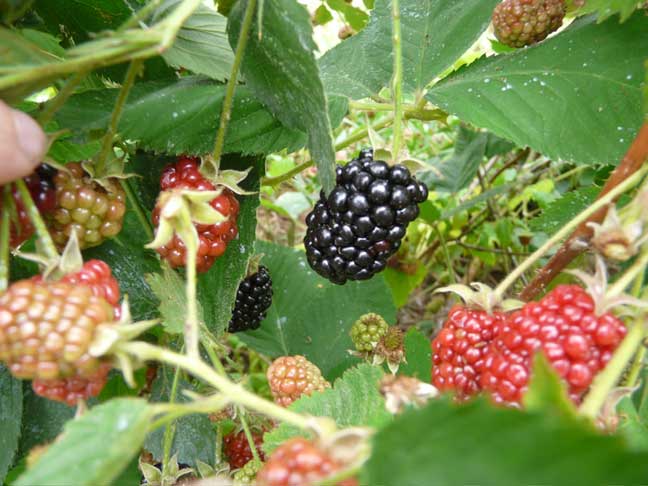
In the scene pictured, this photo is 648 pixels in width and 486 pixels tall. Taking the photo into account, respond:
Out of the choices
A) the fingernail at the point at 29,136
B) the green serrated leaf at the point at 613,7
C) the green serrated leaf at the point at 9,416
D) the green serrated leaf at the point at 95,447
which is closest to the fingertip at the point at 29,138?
the fingernail at the point at 29,136

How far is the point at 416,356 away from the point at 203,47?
2.50ft

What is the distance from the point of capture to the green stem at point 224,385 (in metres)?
0.49

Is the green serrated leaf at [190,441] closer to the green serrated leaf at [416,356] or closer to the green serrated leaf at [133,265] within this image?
the green serrated leaf at [133,265]

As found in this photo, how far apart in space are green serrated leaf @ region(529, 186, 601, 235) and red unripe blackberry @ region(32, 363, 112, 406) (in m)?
0.98

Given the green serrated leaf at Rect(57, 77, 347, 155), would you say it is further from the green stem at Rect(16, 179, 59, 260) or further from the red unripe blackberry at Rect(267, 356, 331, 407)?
the red unripe blackberry at Rect(267, 356, 331, 407)

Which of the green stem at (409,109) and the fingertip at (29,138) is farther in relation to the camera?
the green stem at (409,109)

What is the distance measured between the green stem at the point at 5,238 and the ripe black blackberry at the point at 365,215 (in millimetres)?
454

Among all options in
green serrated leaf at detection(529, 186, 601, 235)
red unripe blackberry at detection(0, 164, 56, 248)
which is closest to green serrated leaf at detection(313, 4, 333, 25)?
green serrated leaf at detection(529, 186, 601, 235)

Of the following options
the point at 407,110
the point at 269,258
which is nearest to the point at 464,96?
the point at 407,110

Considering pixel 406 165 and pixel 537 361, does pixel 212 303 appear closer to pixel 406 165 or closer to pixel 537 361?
pixel 406 165

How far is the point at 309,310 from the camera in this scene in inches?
66.1

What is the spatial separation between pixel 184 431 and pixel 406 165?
2.18 ft

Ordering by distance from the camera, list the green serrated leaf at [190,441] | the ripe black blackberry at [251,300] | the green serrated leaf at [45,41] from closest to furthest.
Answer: the green serrated leaf at [45,41] → the green serrated leaf at [190,441] → the ripe black blackberry at [251,300]

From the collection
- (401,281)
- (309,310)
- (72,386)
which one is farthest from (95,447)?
(401,281)
